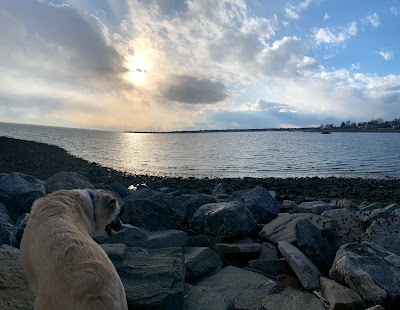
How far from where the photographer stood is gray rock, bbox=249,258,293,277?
640cm

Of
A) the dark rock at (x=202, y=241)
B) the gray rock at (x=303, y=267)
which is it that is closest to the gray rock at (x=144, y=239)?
the dark rock at (x=202, y=241)

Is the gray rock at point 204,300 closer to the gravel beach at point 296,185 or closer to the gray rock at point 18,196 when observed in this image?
the gray rock at point 18,196

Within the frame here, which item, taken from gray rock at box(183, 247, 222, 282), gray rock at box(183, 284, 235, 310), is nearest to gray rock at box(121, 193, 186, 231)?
gray rock at box(183, 247, 222, 282)

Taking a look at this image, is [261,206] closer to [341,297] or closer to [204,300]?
[341,297]

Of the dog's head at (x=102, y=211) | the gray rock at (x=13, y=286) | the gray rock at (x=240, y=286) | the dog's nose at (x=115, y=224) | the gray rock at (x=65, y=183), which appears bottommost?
the gray rock at (x=240, y=286)

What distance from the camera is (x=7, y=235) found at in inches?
231

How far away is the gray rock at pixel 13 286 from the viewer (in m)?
3.99

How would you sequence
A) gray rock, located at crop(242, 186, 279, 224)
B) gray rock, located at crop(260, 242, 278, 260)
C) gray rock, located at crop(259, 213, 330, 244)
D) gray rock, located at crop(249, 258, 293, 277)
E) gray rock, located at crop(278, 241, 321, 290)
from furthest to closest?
gray rock, located at crop(242, 186, 279, 224), gray rock, located at crop(259, 213, 330, 244), gray rock, located at crop(260, 242, 278, 260), gray rock, located at crop(249, 258, 293, 277), gray rock, located at crop(278, 241, 321, 290)

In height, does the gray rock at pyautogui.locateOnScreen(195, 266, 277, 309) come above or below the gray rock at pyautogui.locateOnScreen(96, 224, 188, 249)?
below

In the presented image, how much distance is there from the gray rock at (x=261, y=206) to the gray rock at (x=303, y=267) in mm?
3387

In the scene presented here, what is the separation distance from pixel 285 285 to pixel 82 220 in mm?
3929

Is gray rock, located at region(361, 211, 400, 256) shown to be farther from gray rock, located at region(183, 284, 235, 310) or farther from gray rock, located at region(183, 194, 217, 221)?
gray rock, located at region(183, 194, 217, 221)

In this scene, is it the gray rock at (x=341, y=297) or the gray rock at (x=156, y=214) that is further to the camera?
the gray rock at (x=156, y=214)

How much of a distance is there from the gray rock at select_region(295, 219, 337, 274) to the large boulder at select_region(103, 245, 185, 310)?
2721 mm
